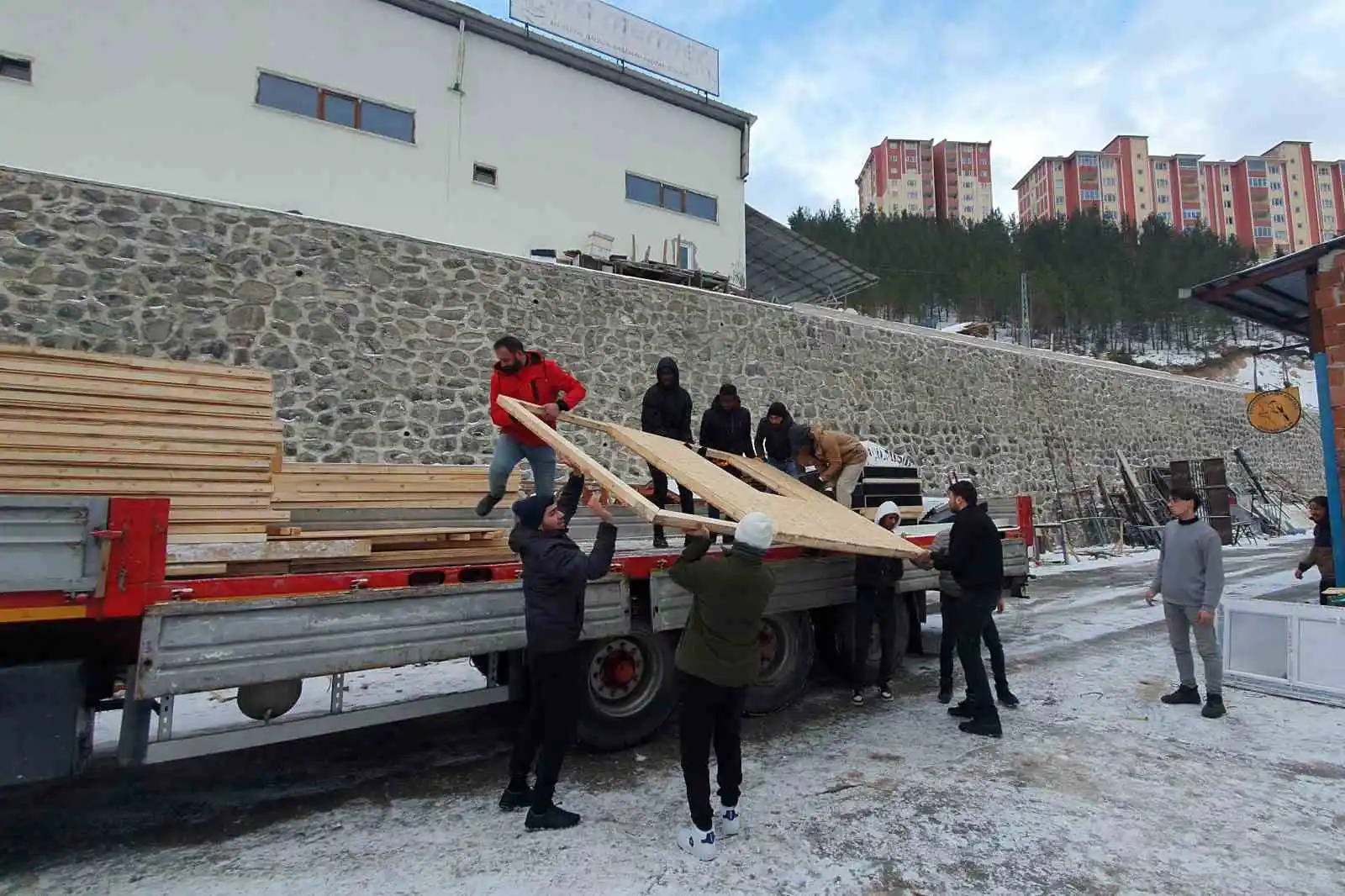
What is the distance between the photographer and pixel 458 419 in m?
10.4

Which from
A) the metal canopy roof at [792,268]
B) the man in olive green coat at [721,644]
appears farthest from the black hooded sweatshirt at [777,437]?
the metal canopy roof at [792,268]

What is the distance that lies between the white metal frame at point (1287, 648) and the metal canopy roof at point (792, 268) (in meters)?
14.4

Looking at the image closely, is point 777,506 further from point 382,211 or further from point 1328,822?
point 382,211

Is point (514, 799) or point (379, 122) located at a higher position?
point (379, 122)

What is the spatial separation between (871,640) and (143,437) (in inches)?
214

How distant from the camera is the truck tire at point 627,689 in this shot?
4.61 metres

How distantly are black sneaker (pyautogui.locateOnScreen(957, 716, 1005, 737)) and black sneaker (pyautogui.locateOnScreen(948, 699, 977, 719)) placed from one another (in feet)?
0.78

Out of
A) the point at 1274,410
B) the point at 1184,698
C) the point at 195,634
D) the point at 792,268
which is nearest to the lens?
the point at 195,634

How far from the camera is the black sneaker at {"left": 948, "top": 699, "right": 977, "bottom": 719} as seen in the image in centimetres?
534

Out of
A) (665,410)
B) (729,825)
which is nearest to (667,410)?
(665,410)

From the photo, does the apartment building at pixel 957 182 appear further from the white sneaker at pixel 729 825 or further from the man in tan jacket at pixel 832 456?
the white sneaker at pixel 729 825

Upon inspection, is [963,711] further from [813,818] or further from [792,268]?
[792,268]

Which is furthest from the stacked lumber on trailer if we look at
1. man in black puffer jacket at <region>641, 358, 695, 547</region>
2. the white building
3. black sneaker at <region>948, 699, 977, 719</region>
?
the white building

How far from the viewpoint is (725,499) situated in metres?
4.61
